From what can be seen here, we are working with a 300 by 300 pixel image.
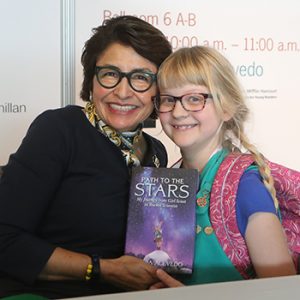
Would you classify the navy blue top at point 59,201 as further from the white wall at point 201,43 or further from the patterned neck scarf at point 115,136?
the white wall at point 201,43

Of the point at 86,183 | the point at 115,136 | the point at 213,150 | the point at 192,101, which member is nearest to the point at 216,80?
the point at 192,101

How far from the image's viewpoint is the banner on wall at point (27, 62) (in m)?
1.98

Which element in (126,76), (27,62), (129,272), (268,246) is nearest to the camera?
(268,246)

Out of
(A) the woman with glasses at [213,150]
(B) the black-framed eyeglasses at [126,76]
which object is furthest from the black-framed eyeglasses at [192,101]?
(B) the black-framed eyeglasses at [126,76]

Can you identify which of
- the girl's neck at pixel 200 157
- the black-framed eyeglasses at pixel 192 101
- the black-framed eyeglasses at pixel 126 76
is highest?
the black-framed eyeglasses at pixel 126 76

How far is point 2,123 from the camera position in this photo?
204 cm

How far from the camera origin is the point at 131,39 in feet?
3.97

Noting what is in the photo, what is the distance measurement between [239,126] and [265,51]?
115 cm

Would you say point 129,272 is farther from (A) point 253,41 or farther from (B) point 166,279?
(A) point 253,41

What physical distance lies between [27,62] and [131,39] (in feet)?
3.11

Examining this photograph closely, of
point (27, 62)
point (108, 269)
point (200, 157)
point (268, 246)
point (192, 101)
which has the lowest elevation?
→ point (108, 269)

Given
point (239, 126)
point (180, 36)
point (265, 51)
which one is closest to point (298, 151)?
point (265, 51)

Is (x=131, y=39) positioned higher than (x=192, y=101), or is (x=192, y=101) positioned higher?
(x=131, y=39)

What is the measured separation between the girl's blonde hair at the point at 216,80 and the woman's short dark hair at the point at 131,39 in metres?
0.08
